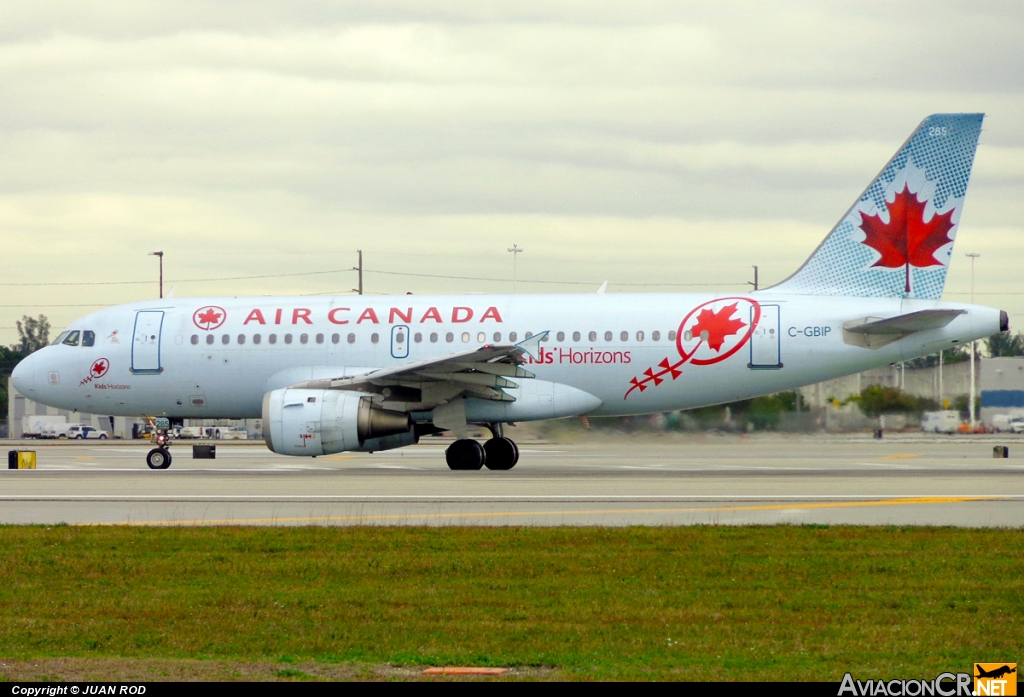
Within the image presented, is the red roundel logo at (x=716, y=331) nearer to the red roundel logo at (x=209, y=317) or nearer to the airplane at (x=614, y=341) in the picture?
the airplane at (x=614, y=341)

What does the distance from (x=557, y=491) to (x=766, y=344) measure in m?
8.93

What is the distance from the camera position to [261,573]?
11.6 metres

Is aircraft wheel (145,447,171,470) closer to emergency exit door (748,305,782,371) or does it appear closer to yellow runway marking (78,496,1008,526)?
yellow runway marking (78,496,1008,526)

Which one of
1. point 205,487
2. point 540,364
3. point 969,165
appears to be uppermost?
point 969,165

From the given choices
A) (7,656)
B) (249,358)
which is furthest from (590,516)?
(249,358)

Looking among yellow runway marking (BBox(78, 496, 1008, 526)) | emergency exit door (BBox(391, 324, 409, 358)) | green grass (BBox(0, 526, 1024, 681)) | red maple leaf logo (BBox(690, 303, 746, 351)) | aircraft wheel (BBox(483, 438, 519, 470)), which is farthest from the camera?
emergency exit door (BBox(391, 324, 409, 358))

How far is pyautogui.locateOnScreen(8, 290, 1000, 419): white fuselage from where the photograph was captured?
28078 mm

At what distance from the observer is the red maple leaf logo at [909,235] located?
28.4 meters

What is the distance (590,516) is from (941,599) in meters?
7.03

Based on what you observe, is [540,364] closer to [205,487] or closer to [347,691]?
[205,487]

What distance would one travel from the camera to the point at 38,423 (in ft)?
293

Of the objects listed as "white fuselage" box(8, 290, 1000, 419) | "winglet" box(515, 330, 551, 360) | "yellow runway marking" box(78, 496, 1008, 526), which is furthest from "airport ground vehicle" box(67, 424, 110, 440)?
"yellow runway marking" box(78, 496, 1008, 526)

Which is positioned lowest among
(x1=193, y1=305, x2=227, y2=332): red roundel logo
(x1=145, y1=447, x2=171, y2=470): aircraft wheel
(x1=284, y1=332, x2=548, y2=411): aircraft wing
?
(x1=145, y1=447, x2=171, y2=470): aircraft wheel

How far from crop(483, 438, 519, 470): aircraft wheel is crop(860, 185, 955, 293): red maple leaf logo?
9471mm
